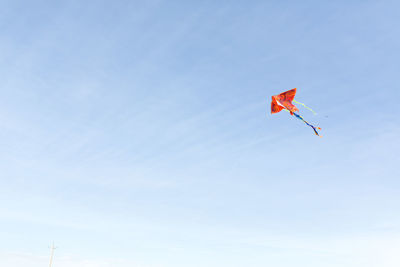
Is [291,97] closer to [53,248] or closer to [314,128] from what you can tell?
[314,128]

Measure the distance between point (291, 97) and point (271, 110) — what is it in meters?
2.96

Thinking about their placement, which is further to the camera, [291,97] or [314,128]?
[291,97]

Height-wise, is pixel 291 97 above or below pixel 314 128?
above

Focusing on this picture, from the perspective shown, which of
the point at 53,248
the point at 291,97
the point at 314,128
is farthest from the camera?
the point at 53,248

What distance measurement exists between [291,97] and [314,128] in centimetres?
590

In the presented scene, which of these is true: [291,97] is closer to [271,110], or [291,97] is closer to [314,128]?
[271,110]

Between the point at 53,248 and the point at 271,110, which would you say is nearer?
the point at 271,110

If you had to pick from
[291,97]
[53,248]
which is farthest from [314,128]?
[53,248]

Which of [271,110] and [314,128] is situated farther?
[271,110]

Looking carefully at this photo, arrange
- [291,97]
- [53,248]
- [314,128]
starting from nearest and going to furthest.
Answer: [314,128]
[291,97]
[53,248]

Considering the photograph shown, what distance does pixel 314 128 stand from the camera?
39.8m

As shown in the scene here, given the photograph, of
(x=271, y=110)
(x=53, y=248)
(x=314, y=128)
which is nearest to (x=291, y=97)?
(x=271, y=110)

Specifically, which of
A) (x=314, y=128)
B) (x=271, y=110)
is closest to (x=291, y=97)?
(x=271, y=110)

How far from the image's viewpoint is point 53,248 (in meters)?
129
